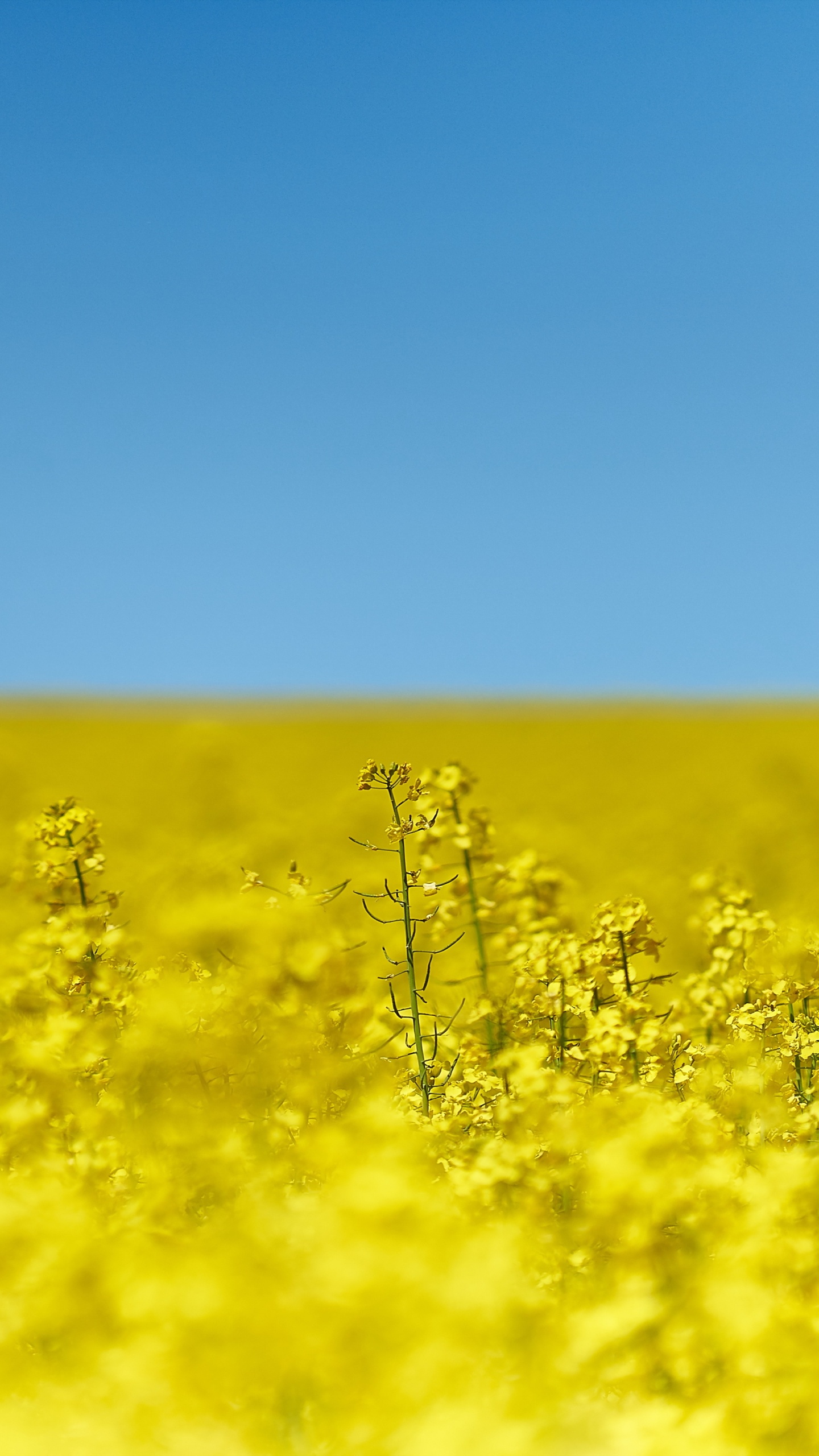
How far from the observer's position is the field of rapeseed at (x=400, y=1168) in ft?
6.23

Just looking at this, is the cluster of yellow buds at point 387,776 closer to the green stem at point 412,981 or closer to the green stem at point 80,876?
the green stem at point 412,981

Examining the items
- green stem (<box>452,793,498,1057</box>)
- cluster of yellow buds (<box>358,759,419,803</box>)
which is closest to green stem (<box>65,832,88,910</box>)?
cluster of yellow buds (<box>358,759,419,803</box>)

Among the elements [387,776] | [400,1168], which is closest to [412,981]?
[387,776]

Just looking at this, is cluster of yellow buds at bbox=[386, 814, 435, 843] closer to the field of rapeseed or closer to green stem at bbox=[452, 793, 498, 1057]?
the field of rapeseed

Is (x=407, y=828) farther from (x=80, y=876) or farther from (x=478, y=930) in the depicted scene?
(x=80, y=876)

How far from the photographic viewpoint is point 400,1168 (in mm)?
2062

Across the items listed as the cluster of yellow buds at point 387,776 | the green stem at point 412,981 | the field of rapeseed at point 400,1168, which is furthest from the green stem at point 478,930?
the cluster of yellow buds at point 387,776

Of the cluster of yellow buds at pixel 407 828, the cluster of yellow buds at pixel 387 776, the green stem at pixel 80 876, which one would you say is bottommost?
the green stem at pixel 80 876

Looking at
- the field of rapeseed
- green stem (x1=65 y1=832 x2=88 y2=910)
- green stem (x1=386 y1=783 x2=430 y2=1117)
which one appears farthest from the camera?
green stem (x1=65 y1=832 x2=88 y2=910)

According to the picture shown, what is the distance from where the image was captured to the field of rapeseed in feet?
6.23

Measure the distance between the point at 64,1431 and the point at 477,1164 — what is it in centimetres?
93

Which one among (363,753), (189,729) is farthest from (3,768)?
(363,753)

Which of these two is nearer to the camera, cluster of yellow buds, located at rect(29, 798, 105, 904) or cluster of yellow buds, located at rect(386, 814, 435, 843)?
cluster of yellow buds, located at rect(386, 814, 435, 843)

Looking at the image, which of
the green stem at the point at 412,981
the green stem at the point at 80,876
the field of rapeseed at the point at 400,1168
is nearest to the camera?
the field of rapeseed at the point at 400,1168
